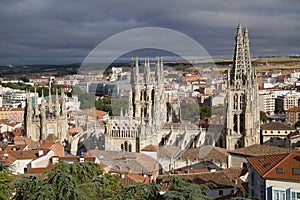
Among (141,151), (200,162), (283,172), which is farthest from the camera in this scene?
(141,151)

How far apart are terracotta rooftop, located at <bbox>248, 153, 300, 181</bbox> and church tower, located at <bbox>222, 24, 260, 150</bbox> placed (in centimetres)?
2225

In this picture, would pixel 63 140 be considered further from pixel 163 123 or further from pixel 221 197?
pixel 221 197

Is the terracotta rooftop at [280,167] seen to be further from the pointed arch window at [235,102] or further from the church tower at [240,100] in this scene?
the pointed arch window at [235,102]

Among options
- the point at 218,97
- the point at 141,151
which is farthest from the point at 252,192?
the point at 218,97

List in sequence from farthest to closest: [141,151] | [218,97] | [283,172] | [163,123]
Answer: [218,97] < [163,123] < [141,151] < [283,172]

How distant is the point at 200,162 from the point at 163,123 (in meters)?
14.4

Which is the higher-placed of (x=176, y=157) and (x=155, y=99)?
(x=155, y=99)

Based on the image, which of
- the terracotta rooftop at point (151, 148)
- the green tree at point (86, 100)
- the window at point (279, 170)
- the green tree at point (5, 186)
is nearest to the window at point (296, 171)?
the window at point (279, 170)

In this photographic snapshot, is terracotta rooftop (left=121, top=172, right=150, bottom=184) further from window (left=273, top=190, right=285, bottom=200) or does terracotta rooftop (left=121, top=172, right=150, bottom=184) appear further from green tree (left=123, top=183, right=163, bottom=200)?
green tree (left=123, top=183, right=163, bottom=200)

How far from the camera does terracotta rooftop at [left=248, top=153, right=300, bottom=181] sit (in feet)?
70.9

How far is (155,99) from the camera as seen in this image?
52.3m

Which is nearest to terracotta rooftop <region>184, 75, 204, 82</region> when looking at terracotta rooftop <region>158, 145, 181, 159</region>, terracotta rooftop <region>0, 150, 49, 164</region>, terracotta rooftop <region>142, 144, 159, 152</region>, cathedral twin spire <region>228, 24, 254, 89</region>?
cathedral twin spire <region>228, 24, 254, 89</region>

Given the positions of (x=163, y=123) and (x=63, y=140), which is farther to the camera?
(x=163, y=123)

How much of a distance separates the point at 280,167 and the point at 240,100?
25.6m
